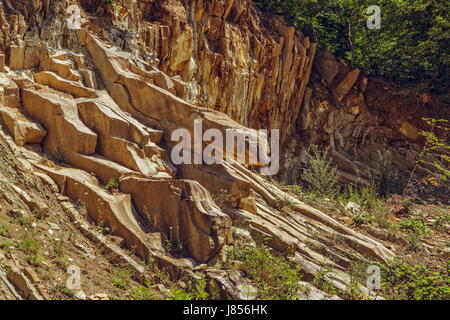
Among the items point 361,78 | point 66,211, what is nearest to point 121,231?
point 66,211

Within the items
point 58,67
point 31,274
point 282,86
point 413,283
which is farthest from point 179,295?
point 282,86

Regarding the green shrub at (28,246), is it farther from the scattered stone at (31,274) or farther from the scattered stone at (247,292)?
the scattered stone at (247,292)

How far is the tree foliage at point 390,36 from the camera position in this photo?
16781mm

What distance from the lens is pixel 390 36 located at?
17750mm

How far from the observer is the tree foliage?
1678 centimetres

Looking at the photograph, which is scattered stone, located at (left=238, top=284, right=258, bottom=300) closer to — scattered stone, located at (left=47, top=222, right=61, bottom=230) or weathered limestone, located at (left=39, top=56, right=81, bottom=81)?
scattered stone, located at (left=47, top=222, right=61, bottom=230)

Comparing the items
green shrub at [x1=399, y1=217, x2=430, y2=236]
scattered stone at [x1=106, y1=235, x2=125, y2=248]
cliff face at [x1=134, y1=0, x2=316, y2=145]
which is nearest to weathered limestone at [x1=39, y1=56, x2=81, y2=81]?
cliff face at [x1=134, y1=0, x2=316, y2=145]

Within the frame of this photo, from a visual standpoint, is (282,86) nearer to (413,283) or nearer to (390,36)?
(390,36)

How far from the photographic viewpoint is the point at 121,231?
635cm

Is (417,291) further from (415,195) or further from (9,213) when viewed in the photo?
(415,195)

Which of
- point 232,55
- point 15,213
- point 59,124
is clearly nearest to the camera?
point 15,213

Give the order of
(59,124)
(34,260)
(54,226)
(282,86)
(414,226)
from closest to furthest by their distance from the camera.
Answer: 1. (34,260)
2. (54,226)
3. (59,124)
4. (414,226)
5. (282,86)

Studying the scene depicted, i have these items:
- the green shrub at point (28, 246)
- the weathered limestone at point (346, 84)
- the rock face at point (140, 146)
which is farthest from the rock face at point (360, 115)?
the green shrub at point (28, 246)
